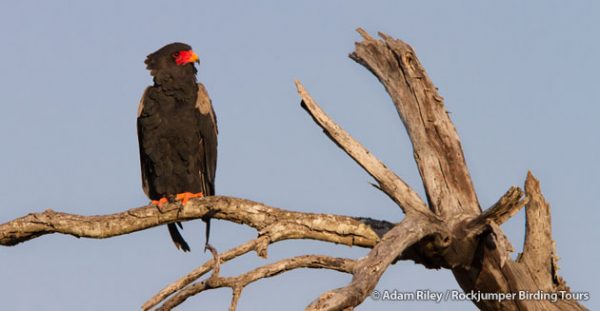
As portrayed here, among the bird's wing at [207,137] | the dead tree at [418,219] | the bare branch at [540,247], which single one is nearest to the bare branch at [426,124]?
the dead tree at [418,219]

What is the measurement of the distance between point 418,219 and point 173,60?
156 inches

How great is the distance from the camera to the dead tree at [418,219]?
550 centimetres

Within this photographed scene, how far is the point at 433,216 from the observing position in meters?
5.56

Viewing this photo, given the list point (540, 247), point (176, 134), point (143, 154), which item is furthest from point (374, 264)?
point (143, 154)

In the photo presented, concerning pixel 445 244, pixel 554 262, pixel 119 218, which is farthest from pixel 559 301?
pixel 119 218

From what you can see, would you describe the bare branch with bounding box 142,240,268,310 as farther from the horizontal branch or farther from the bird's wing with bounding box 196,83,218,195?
the bird's wing with bounding box 196,83,218,195

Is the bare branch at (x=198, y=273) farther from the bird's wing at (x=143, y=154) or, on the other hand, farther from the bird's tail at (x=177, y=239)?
the bird's wing at (x=143, y=154)

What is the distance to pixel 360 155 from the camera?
5711 mm

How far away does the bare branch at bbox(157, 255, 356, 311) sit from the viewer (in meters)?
4.67

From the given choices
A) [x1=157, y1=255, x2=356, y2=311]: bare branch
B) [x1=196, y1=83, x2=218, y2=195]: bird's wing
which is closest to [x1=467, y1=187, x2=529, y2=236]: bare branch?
[x1=157, y1=255, x2=356, y2=311]: bare branch

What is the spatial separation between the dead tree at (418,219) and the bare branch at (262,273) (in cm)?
1

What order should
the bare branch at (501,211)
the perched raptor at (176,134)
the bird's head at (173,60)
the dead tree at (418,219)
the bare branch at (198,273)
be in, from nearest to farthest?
the bare branch at (198,273)
the bare branch at (501,211)
the dead tree at (418,219)
the perched raptor at (176,134)
the bird's head at (173,60)

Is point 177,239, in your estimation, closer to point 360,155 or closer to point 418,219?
point 360,155

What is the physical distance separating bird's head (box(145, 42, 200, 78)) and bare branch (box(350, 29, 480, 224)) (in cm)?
275
